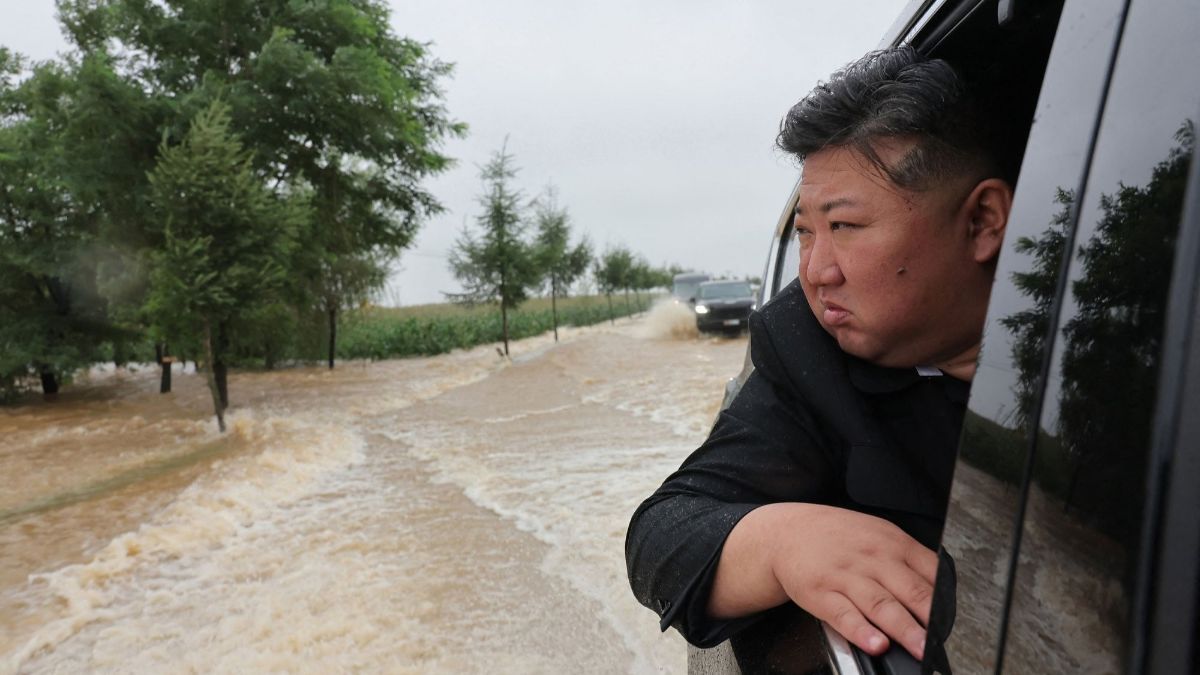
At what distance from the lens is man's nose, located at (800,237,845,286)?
111 centimetres

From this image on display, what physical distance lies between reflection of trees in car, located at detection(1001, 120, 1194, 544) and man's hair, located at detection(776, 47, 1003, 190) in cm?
52

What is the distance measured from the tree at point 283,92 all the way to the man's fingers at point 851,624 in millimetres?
14528

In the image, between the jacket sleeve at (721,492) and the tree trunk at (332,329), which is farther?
the tree trunk at (332,329)

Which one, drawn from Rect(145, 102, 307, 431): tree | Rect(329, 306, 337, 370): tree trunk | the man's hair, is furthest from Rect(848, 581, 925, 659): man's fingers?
Rect(329, 306, 337, 370): tree trunk

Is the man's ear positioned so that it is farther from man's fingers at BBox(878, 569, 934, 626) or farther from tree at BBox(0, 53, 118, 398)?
tree at BBox(0, 53, 118, 398)

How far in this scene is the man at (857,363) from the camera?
40.9 inches

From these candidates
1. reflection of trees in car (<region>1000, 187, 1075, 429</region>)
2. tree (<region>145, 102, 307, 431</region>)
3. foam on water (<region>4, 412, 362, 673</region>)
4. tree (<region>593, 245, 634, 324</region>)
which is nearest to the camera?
reflection of trees in car (<region>1000, 187, 1075, 429</region>)

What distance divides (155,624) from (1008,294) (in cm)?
502

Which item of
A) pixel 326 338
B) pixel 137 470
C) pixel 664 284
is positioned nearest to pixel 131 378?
pixel 326 338

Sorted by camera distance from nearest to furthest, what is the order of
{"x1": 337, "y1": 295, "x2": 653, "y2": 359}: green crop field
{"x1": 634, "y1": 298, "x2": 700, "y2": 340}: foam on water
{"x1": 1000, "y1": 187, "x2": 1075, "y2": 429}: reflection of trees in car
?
{"x1": 1000, "y1": 187, "x2": 1075, "y2": 429}: reflection of trees in car → {"x1": 337, "y1": 295, "x2": 653, "y2": 359}: green crop field → {"x1": 634, "y1": 298, "x2": 700, "y2": 340}: foam on water

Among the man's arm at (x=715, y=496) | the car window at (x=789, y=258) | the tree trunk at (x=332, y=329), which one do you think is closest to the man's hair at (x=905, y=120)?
the man's arm at (x=715, y=496)

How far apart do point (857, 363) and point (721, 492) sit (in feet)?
0.98

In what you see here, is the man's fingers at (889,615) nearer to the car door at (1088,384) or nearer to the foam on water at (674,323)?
the car door at (1088,384)

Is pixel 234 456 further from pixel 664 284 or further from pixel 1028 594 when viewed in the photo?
pixel 664 284
